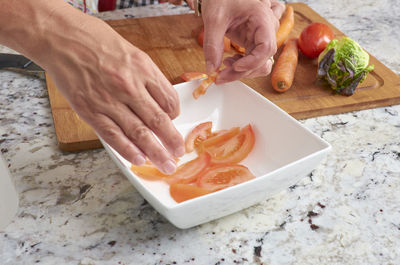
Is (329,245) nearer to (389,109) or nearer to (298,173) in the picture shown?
(298,173)

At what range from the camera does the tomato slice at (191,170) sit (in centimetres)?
102

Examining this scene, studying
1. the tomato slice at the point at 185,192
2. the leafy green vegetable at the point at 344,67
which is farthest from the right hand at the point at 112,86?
the leafy green vegetable at the point at 344,67

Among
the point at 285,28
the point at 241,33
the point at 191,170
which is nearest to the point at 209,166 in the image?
the point at 191,170

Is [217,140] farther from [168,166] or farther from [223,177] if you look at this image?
[168,166]

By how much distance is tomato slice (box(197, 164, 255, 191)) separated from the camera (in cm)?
97

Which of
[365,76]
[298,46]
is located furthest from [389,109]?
[298,46]

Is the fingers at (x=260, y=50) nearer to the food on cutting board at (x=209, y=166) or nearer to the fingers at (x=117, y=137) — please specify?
the food on cutting board at (x=209, y=166)

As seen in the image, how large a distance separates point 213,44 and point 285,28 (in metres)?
0.66

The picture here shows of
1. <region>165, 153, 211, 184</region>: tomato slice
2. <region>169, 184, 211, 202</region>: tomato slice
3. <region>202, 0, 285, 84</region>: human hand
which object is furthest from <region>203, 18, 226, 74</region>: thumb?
<region>169, 184, 211, 202</region>: tomato slice

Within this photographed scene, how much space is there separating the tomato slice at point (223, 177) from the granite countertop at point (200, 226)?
0.23 feet

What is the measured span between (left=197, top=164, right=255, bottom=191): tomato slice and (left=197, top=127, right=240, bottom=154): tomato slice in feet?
0.36

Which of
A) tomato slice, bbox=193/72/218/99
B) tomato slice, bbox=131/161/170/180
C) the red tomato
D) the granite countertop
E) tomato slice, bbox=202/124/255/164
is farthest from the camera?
the red tomato

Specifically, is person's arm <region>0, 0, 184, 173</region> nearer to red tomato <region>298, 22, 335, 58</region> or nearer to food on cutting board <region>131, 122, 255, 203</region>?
food on cutting board <region>131, 122, 255, 203</region>

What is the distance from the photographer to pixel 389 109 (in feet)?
4.57
